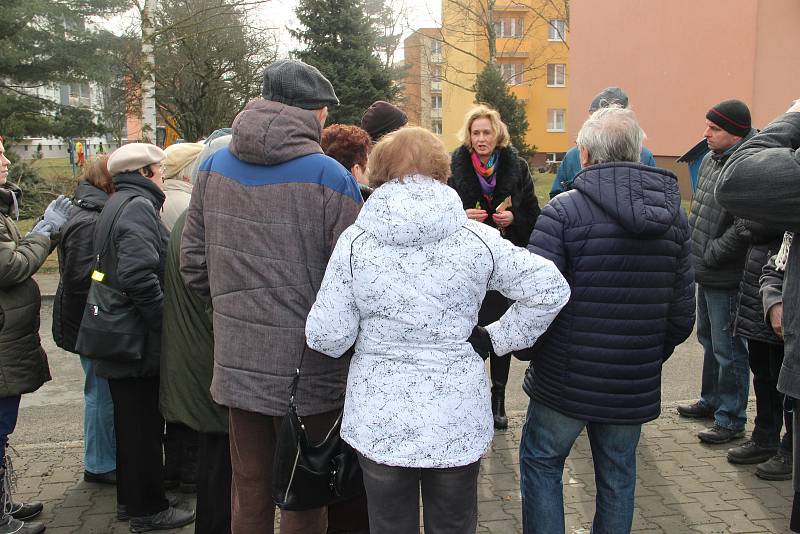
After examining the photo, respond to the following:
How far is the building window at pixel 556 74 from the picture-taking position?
47866mm

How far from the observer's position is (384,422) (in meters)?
2.45

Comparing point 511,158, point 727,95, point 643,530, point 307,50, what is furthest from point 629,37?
point 643,530

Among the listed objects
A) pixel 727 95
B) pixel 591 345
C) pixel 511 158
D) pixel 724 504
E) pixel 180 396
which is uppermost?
pixel 727 95

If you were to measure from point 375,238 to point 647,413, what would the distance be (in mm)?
1365

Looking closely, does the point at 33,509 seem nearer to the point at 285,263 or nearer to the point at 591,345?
the point at 285,263

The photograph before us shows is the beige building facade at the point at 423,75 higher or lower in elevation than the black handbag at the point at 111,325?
higher

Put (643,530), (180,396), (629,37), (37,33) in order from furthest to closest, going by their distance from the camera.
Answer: (629,37) < (37,33) < (643,530) < (180,396)

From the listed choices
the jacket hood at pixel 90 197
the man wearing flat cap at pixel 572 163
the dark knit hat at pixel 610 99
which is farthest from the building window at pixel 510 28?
the jacket hood at pixel 90 197

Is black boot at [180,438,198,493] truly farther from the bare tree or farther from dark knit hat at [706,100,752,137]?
the bare tree

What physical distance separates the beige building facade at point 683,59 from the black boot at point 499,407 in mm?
16419

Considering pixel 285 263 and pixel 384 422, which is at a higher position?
pixel 285 263

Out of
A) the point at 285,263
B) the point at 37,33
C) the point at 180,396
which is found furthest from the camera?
the point at 37,33

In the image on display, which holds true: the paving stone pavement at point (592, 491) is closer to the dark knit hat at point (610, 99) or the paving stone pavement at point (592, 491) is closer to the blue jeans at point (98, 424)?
the blue jeans at point (98, 424)

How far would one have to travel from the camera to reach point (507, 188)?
494cm
